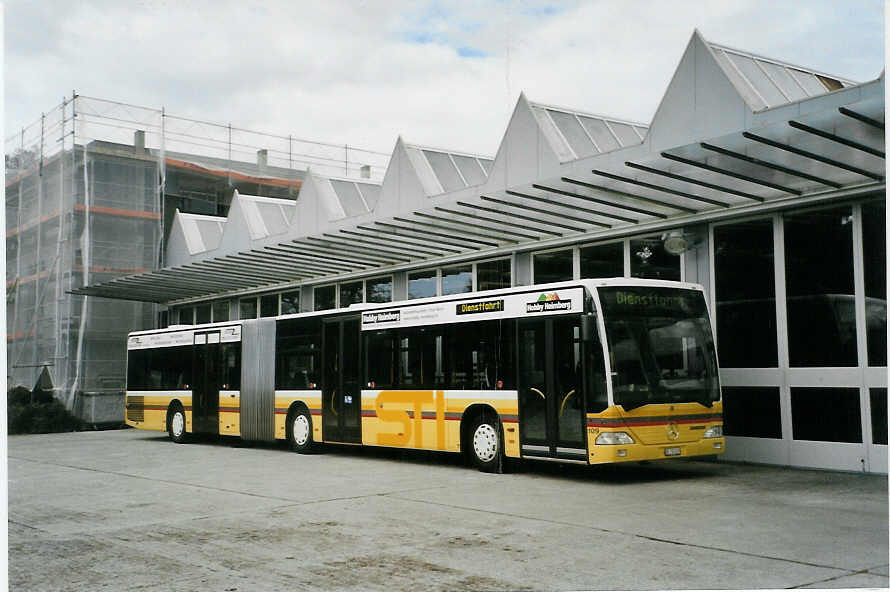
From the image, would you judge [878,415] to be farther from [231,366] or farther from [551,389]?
[231,366]

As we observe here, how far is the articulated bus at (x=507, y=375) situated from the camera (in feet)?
41.8

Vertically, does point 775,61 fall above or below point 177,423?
above

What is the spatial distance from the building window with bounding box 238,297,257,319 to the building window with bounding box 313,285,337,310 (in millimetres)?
3770

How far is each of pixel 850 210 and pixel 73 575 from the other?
11.2 metres

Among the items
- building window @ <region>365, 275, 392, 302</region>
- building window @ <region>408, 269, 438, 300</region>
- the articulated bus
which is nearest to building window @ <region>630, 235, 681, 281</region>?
the articulated bus

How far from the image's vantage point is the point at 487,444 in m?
14.4

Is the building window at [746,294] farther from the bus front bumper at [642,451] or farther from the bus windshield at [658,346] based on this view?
the bus front bumper at [642,451]

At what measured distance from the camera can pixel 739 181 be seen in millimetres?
14469

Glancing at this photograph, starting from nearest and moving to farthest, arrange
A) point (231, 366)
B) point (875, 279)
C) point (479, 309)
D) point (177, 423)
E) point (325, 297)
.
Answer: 1. point (875, 279)
2. point (479, 309)
3. point (231, 366)
4. point (177, 423)
5. point (325, 297)

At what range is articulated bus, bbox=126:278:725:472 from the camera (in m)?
12.7

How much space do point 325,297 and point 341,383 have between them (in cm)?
865

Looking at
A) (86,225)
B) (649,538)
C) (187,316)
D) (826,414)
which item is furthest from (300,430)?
(187,316)

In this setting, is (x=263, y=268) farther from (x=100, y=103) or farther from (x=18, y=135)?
(x=18, y=135)

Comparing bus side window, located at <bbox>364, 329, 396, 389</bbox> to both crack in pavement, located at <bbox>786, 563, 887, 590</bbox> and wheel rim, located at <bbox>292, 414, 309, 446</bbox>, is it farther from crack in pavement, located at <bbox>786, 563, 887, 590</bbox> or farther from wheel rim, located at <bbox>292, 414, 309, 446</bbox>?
crack in pavement, located at <bbox>786, 563, 887, 590</bbox>
